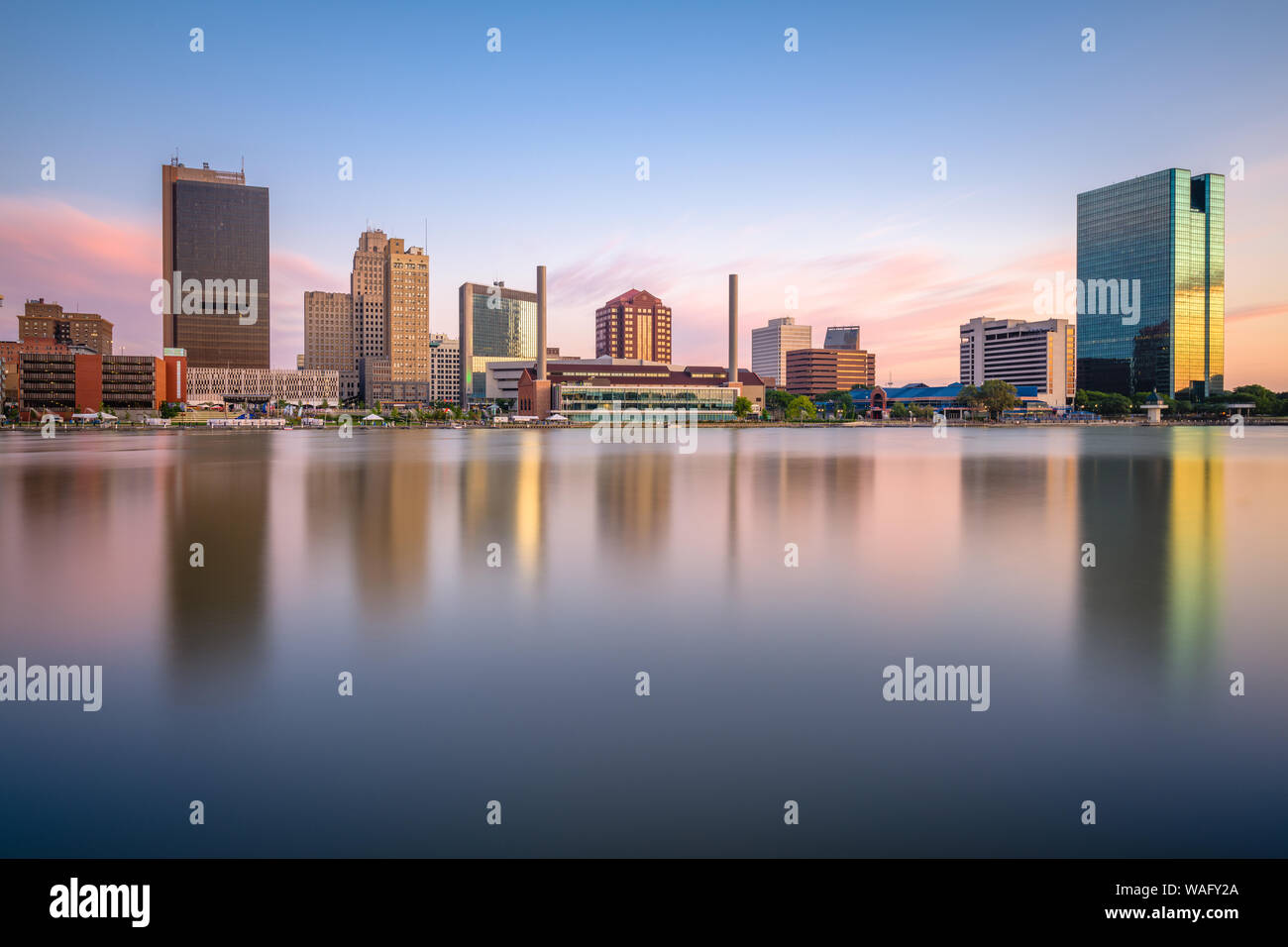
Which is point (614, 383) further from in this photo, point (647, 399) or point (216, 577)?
point (216, 577)

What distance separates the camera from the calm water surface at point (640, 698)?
6.05 m

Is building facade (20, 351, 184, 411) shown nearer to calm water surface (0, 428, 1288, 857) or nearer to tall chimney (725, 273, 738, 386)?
tall chimney (725, 273, 738, 386)

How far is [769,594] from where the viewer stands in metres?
13.4

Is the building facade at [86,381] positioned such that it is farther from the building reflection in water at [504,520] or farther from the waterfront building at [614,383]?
the building reflection in water at [504,520]

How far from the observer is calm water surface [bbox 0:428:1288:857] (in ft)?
19.8

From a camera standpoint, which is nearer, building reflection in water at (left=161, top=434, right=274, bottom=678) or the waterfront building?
building reflection in water at (left=161, top=434, right=274, bottom=678)
